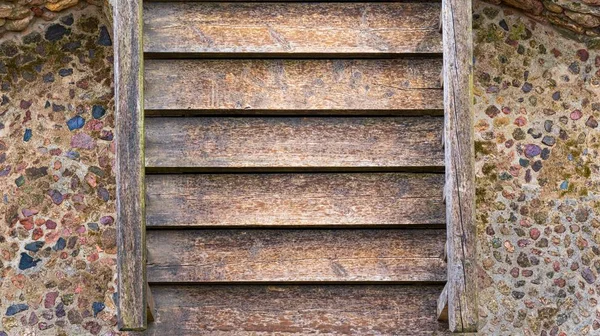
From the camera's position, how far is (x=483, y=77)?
591cm

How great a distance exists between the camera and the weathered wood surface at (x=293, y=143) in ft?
11.7

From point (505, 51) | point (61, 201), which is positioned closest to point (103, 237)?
point (61, 201)

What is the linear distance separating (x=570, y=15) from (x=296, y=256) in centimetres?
296

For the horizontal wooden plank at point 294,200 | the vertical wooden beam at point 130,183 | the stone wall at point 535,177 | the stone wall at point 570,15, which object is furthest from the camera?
the stone wall at point 535,177

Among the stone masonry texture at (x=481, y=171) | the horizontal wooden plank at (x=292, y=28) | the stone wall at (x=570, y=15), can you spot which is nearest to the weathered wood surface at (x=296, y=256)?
the horizontal wooden plank at (x=292, y=28)

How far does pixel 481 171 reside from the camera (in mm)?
5840

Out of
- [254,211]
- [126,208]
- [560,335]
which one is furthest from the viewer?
[560,335]

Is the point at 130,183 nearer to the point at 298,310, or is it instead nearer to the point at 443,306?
the point at 298,310

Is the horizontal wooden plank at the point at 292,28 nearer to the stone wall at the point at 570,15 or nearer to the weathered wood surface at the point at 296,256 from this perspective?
the weathered wood surface at the point at 296,256

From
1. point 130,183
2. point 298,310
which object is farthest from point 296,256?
point 130,183

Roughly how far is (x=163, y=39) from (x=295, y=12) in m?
0.53

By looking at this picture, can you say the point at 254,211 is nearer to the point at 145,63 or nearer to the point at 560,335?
the point at 145,63

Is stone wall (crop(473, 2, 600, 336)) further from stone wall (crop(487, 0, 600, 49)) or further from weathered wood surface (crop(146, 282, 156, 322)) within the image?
weathered wood surface (crop(146, 282, 156, 322))

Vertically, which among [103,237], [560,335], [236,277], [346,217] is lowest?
[560,335]
